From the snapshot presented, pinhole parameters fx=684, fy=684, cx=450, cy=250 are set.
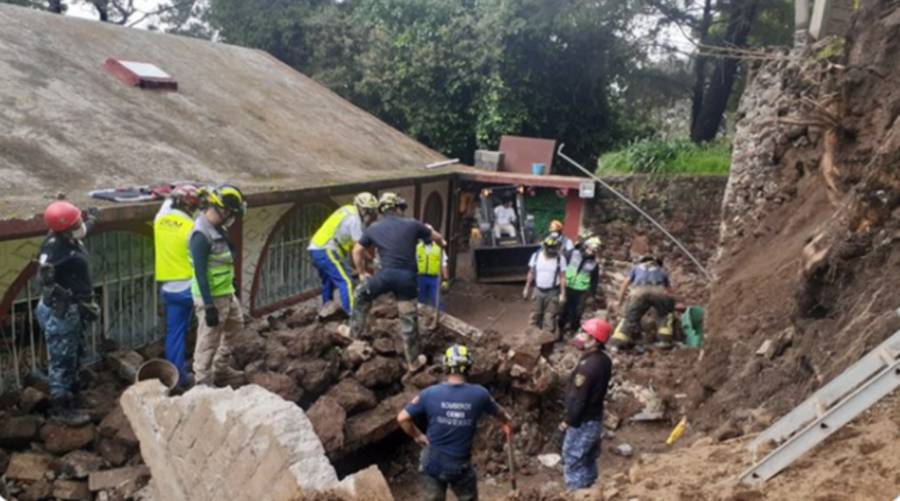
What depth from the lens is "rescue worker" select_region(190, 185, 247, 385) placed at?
20.2ft

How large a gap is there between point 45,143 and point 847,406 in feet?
26.9

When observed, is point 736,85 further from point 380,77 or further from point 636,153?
point 380,77

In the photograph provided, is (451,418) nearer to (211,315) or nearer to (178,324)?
(211,315)

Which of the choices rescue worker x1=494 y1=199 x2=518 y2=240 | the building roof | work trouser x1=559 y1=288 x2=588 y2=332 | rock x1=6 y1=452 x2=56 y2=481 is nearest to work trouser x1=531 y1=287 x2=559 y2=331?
work trouser x1=559 y1=288 x2=588 y2=332

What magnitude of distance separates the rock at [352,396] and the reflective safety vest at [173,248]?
1.88 metres

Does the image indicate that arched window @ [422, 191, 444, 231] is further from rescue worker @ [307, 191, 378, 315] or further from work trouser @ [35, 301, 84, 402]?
work trouser @ [35, 301, 84, 402]

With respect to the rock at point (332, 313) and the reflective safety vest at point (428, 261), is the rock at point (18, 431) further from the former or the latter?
the reflective safety vest at point (428, 261)

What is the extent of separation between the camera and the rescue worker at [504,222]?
17016 millimetres

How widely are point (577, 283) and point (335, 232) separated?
15.2 feet

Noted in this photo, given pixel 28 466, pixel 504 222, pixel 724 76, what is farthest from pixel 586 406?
pixel 724 76

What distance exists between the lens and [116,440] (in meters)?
5.88

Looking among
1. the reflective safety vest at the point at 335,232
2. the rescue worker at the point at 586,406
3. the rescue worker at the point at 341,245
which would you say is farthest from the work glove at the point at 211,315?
the rescue worker at the point at 586,406

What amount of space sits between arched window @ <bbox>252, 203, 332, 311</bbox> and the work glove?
3.92m

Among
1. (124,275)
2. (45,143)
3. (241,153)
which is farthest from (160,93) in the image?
(124,275)
